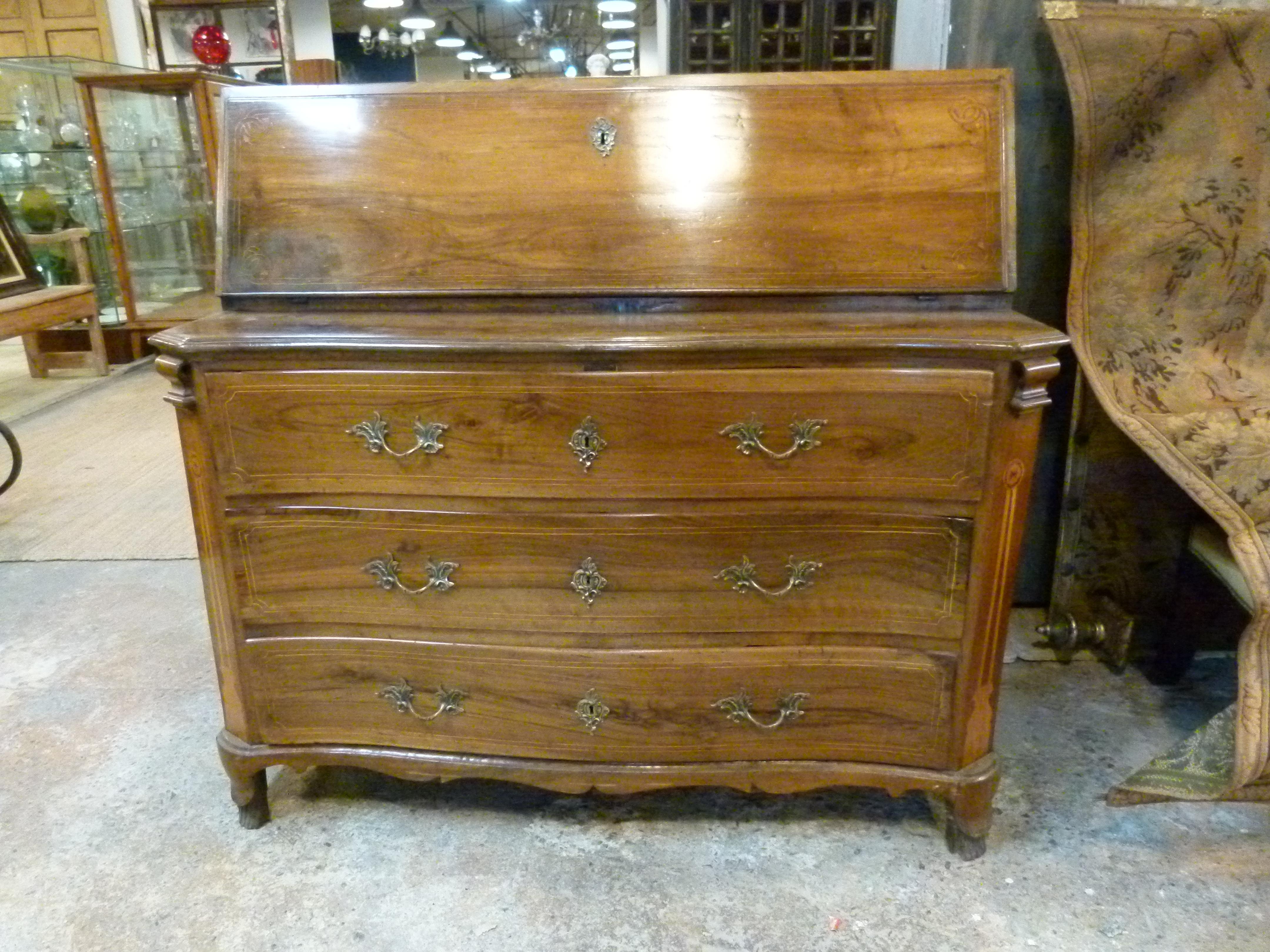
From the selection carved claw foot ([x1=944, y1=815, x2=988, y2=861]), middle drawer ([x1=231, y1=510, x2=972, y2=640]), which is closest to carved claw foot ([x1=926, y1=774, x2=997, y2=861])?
carved claw foot ([x1=944, y1=815, x2=988, y2=861])

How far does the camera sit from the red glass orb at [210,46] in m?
5.41

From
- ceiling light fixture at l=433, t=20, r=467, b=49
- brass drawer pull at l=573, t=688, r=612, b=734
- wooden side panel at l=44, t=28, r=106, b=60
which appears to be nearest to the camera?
brass drawer pull at l=573, t=688, r=612, b=734

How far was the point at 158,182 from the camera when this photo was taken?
16.5ft

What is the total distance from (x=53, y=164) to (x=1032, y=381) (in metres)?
5.23

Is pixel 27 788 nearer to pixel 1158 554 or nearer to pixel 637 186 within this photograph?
pixel 637 186

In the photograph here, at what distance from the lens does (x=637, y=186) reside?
4.53 feet

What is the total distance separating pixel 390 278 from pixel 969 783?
45.2 inches

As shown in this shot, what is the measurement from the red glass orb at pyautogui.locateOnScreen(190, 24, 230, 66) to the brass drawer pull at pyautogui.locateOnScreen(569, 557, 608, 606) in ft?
17.4

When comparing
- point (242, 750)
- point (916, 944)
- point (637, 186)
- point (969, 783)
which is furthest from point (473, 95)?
point (916, 944)

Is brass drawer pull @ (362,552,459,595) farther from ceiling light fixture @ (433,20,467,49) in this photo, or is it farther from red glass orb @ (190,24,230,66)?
ceiling light fixture @ (433,20,467,49)

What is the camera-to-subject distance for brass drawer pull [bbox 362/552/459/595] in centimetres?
138

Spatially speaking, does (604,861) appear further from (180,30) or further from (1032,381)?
(180,30)

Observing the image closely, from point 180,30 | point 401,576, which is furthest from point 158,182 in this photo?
point 401,576

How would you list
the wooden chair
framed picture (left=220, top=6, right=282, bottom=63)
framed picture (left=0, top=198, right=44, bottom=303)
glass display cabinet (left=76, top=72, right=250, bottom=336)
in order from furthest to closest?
1. framed picture (left=220, top=6, right=282, bottom=63)
2. glass display cabinet (left=76, top=72, right=250, bottom=336)
3. framed picture (left=0, top=198, right=44, bottom=303)
4. the wooden chair
